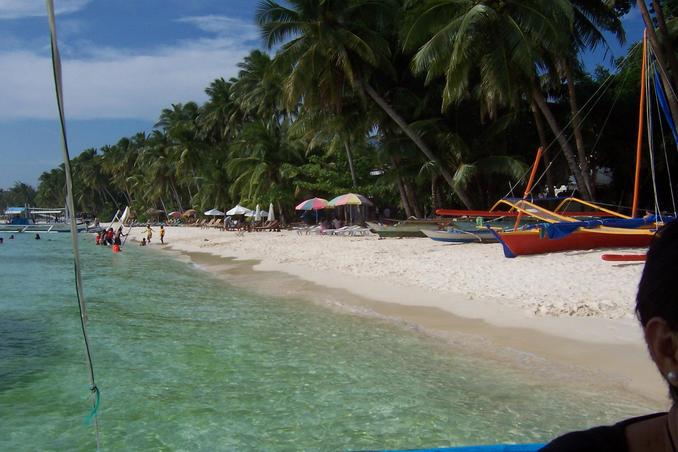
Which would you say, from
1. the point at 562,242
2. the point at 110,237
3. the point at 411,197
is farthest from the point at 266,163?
the point at 562,242

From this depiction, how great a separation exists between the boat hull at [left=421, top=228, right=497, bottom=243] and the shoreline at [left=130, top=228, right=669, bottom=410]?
17.5 ft

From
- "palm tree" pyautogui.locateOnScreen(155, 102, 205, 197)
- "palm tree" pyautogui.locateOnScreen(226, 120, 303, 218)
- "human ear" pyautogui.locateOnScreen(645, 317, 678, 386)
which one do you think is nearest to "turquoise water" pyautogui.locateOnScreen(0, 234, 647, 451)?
"human ear" pyautogui.locateOnScreen(645, 317, 678, 386)

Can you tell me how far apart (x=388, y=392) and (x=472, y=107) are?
20577mm

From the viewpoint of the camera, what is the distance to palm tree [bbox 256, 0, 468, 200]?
71.8ft

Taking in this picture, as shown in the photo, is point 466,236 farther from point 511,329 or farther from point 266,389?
point 266,389

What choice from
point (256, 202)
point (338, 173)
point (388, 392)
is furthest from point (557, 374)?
point (256, 202)

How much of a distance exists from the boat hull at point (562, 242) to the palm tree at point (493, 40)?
5.01 m

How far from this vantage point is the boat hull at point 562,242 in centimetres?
1348

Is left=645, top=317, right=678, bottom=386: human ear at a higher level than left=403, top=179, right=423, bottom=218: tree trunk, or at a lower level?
lower

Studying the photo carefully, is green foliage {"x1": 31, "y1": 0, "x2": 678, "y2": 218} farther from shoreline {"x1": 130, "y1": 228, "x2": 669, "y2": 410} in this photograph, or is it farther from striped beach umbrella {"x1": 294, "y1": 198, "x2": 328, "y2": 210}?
shoreline {"x1": 130, "y1": 228, "x2": 669, "y2": 410}

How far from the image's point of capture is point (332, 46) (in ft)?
71.4

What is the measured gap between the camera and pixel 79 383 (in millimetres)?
7410

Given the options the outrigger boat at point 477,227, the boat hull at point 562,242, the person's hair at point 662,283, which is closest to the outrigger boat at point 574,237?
the boat hull at point 562,242

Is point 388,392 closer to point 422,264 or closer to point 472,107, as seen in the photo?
point 422,264
